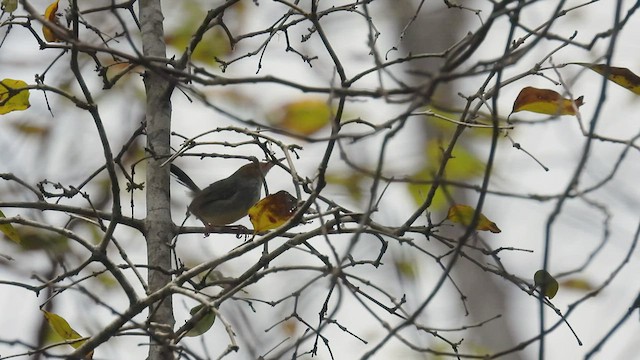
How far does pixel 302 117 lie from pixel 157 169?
2131 mm

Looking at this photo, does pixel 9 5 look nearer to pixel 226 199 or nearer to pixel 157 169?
pixel 157 169

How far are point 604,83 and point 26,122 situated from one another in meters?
4.47

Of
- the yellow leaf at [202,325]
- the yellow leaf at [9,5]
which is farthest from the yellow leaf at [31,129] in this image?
the yellow leaf at [202,325]

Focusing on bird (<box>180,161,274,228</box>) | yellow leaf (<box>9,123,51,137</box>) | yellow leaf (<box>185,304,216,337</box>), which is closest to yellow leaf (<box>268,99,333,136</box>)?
bird (<box>180,161,274,228</box>)

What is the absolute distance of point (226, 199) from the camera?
4520mm

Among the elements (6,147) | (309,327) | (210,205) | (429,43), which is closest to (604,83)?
(309,327)

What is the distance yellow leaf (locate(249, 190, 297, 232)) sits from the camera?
2633 millimetres

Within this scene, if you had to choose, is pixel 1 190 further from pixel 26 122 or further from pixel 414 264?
pixel 414 264

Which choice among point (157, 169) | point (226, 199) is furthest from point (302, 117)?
point (157, 169)

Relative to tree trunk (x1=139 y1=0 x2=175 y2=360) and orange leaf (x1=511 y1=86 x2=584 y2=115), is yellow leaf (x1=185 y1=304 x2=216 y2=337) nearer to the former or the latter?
tree trunk (x1=139 y1=0 x2=175 y2=360)

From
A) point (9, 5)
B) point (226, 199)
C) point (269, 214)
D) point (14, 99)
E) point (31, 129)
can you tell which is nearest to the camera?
point (269, 214)

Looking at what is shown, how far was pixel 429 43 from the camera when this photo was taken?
8.33 m

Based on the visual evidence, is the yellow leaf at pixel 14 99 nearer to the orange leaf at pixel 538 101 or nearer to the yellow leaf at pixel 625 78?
the orange leaf at pixel 538 101

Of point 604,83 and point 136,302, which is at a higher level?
point 136,302
